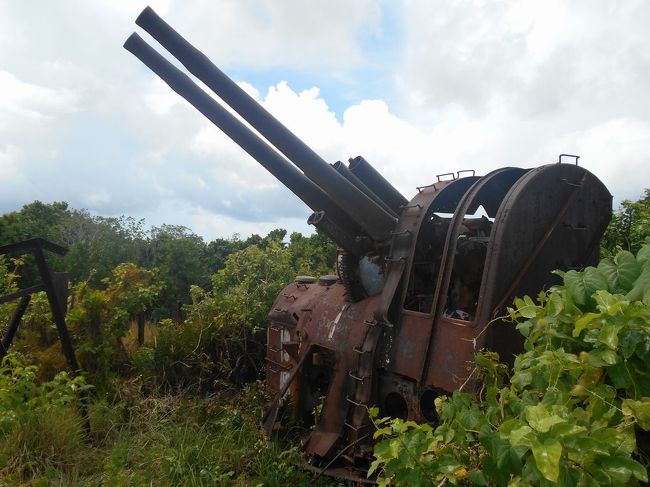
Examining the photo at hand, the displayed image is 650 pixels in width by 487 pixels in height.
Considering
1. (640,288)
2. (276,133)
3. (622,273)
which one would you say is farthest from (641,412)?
(276,133)

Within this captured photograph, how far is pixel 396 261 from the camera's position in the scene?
482 centimetres

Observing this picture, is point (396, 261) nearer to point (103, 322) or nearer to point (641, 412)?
point (641, 412)

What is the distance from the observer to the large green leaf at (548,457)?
1.64 meters

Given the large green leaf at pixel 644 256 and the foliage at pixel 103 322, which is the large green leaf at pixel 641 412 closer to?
the large green leaf at pixel 644 256

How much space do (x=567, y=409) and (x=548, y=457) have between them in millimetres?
346

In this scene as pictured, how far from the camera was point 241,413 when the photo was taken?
6402mm

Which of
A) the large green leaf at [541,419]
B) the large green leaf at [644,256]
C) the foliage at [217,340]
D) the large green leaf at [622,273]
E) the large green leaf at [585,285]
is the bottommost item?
the foliage at [217,340]

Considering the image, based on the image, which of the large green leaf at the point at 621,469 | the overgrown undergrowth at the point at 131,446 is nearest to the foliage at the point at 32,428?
the overgrown undergrowth at the point at 131,446

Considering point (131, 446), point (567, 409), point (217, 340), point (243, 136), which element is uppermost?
point (243, 136)

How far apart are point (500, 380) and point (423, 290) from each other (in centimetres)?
191

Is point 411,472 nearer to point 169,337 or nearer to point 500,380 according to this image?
point 500,380

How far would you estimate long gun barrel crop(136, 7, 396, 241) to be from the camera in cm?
525

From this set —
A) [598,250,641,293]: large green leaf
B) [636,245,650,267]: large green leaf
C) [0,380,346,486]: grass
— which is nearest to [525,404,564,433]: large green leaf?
[598,250,641,293]: large green leaf

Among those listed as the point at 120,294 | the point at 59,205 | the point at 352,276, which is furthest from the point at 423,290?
the point at 59,205
